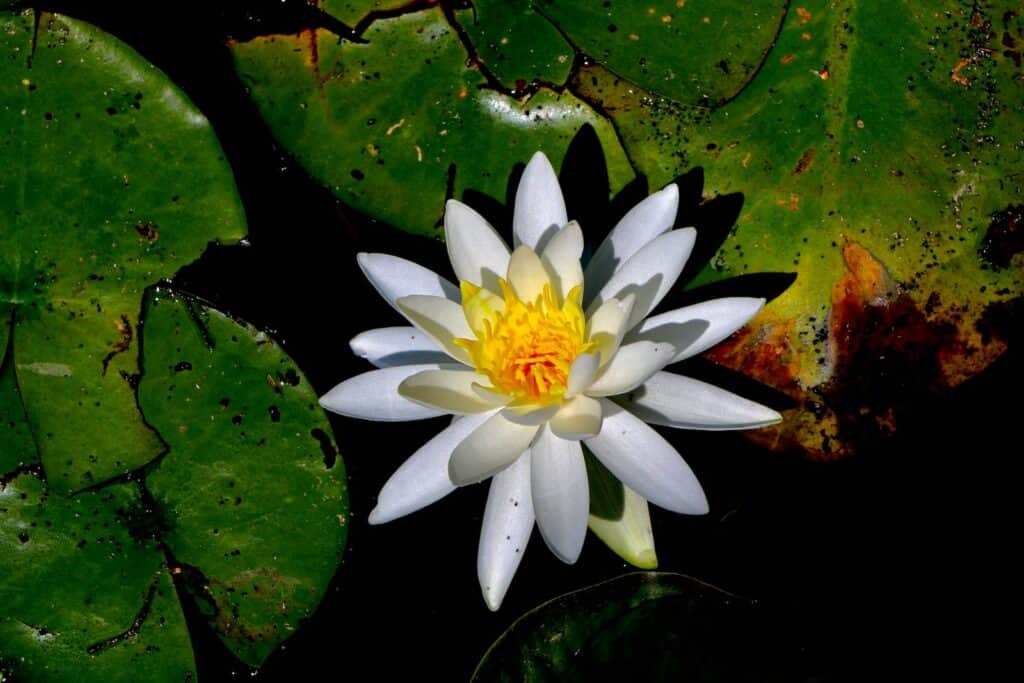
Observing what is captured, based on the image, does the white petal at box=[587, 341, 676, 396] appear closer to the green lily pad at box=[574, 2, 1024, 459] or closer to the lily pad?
the green lily pad at box=[574, 2, 1024, 459]

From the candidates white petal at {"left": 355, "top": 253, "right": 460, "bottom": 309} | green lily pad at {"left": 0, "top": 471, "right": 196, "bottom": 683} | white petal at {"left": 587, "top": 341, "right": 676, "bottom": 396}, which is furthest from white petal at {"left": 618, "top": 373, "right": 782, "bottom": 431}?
green lily pad at {"left": 0, "top": 471, "right": 196, "bottom": 683}

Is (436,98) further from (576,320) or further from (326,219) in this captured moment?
(576,320)

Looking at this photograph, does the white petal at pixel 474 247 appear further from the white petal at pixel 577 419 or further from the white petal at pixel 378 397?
the white petal at pixel 577 419

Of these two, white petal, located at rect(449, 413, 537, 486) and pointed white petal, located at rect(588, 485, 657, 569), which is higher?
white petal, located at rect(449, 413, 537, 486)

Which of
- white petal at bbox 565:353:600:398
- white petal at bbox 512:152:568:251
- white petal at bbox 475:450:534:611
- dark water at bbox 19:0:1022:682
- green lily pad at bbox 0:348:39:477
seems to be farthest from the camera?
dark water at bbox 19:0:1022:682

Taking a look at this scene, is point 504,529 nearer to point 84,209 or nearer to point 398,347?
point 398,347

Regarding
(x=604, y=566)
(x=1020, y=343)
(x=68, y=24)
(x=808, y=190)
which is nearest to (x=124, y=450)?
(x=68, y=24)

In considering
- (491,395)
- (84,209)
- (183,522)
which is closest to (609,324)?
(491,395)
